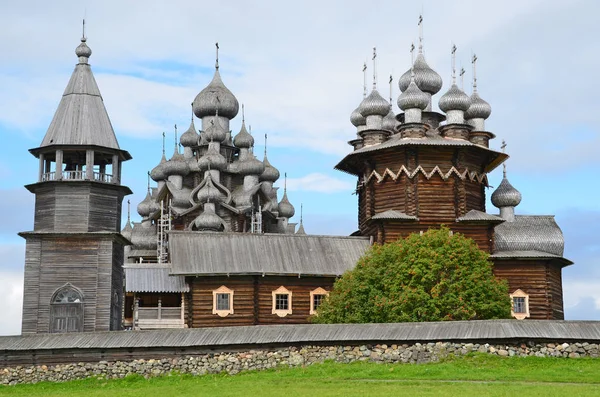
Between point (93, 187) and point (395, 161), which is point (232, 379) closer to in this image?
point (93, 187)

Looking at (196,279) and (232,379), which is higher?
(196,279)

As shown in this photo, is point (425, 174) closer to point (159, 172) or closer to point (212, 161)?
point (212, 161)

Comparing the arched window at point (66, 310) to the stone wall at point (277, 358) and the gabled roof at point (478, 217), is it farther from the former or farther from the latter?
the gabled roof at point (478, 217)

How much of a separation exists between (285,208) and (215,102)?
7.24m

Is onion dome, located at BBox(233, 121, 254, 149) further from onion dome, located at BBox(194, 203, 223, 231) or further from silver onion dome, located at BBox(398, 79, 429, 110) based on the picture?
silver onion dome, located at BBox(398, 79, 429, 110)

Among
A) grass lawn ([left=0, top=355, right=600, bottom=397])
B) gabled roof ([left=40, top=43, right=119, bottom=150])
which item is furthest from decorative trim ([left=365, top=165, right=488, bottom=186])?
grass lawn ([left=0, top=355, right=600, bottom=397])

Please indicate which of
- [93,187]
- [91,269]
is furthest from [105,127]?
[91,269]

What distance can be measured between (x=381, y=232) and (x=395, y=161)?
3003 mm

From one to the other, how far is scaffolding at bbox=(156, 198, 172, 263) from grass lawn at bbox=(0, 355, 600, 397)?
22918mm

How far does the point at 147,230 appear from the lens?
58.0m

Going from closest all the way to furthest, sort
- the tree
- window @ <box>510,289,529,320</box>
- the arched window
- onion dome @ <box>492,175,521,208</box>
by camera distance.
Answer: the tree → the arched window → window @ <box>510,289,529,320</box> → onion dome @ <box>492,175,521,208</box>

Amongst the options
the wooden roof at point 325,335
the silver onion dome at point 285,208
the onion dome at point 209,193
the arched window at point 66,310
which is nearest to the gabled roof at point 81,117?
the arched window at point 66,310

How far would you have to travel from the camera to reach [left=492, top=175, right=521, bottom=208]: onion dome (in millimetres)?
45812

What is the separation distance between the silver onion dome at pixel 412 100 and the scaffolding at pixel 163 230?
1419 cm
